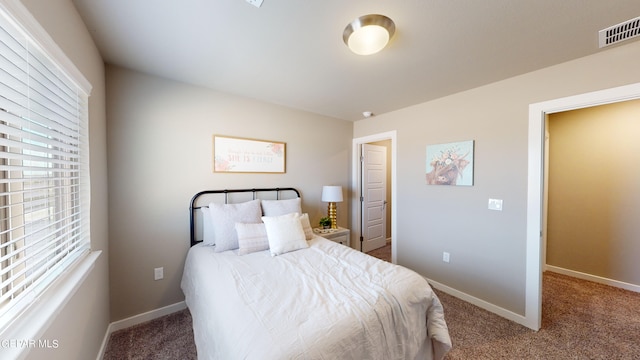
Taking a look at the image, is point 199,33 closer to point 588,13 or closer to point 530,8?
point 530,8

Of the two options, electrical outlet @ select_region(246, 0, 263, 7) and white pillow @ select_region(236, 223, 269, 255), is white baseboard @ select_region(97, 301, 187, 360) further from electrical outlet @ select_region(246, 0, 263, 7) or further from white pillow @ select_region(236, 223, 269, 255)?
electrical outlet @ select_region(246, 0, 263, 7)

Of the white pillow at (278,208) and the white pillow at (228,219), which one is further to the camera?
the white pillow at (278,208)

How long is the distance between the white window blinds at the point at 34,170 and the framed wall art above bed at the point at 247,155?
1182 mm

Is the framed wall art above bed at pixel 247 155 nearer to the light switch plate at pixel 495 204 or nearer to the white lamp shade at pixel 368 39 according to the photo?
the white lamp shade at pixel 368 39

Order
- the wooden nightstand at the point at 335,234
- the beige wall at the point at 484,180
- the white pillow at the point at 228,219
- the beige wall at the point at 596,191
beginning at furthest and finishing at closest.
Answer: the wooden nightstand at the point at 335,234 → the beige wall at the point at 596,191 → the white pillow at the point at 228,219 → the beige wall at the point at 484,180

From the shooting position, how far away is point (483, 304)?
2.51m

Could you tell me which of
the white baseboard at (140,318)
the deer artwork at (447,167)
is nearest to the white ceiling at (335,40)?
the deer artwork at (447,167)

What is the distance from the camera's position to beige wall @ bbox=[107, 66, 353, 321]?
212 centimetres

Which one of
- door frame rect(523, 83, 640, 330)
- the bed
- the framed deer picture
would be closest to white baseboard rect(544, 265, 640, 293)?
door frame rect(523, 83, 640, 330)

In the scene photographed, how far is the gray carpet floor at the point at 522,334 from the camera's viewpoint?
185cm

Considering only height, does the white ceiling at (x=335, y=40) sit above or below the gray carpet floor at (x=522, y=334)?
above

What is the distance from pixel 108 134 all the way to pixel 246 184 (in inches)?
54.5

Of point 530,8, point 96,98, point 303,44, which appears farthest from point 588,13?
point 96,98

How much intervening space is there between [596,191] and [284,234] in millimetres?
4240
